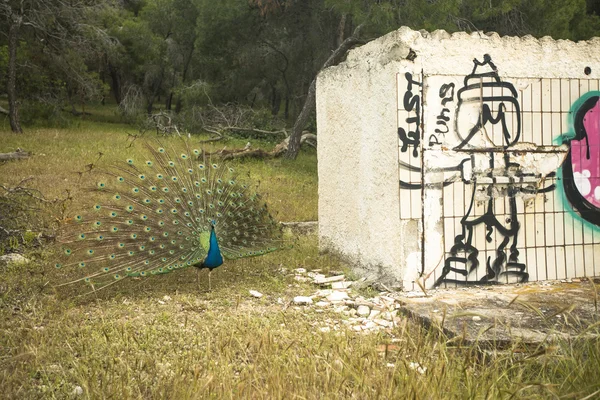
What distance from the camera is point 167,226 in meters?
6.59

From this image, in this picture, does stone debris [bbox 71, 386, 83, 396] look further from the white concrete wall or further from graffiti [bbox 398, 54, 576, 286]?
graffiti [bbox 398, 54, 576, 286]

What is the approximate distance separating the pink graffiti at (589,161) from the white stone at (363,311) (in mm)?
2885

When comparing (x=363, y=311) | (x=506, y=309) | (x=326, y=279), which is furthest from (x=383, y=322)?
(x=326, y=279)

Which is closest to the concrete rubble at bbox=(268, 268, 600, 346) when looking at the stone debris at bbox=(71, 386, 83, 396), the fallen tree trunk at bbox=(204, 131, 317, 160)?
the stone debris at bbox=(71, 386, 83, 396)

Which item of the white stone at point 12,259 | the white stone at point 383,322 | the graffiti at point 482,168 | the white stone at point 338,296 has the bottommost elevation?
the white stone at point 383,322

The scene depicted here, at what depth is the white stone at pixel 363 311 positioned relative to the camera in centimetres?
582

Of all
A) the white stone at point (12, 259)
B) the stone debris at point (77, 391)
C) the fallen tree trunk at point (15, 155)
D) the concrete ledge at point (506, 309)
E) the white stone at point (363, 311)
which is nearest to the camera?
the stone debris at point (77, 391)

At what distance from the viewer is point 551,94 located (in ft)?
22.3

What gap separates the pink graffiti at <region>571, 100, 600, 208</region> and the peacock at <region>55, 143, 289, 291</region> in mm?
3539

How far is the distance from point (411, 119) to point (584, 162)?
2141mm

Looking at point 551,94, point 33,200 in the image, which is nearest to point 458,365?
point 551,94

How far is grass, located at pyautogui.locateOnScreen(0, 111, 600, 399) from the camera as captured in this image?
3.05m

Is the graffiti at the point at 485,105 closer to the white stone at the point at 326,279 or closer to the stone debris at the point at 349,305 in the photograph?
the stone debris at the point at 349,305

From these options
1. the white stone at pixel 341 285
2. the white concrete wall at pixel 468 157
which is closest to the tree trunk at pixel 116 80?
the white stone at pixel 341 285
